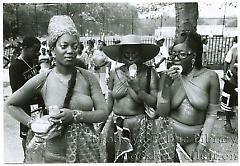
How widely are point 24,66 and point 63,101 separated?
0.28 m

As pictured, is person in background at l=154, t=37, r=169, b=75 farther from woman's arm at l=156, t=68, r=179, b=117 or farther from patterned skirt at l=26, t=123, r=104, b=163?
patterned skirt at l=26, t=123, r=104, b=163

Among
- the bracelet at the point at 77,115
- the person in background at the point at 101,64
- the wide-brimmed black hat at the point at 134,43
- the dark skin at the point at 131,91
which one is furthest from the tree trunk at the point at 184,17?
the bracelet at the point at 77,115

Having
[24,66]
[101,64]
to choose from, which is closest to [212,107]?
[101,64]

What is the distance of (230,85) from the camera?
1740 mm

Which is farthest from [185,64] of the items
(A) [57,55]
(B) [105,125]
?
(A) [57,55]

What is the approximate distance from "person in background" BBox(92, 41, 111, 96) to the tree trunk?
1.20ft

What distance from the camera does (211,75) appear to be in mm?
1655

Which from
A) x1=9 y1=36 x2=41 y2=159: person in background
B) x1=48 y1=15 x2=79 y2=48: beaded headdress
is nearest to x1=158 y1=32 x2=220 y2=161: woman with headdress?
x1=48 y1=15 x2=79 y2=48: beaded headdress

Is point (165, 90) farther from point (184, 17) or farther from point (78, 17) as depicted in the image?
point (78, 17)

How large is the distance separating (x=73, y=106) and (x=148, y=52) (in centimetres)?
44

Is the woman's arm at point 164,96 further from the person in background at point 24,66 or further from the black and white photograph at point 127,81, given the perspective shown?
the person in background at point 24,66

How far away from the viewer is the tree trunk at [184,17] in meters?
1.72

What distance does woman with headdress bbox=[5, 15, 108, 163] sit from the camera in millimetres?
1576

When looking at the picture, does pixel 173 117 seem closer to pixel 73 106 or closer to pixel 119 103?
pixel 119 103
